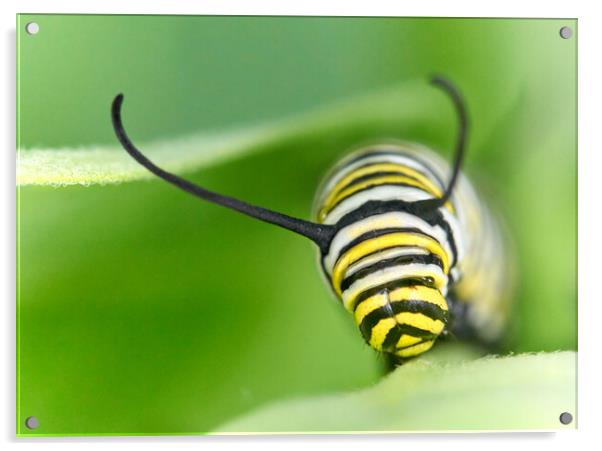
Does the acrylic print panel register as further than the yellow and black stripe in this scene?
Yes

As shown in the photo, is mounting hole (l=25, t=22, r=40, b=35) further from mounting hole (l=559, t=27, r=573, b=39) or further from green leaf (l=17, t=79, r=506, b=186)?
mounting hole (l=559, t=27, r=573, b=39)

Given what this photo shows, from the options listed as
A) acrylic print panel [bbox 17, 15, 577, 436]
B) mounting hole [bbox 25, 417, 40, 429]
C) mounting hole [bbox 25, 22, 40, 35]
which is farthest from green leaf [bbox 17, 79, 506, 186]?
mounting hole [bbox 25, 417, 40, 429]

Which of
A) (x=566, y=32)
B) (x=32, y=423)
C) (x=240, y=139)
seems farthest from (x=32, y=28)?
(x=566, y=32)

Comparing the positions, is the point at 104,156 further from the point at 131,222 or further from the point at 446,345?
the point at 446,345

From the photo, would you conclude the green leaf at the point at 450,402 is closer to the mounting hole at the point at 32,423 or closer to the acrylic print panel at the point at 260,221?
the acrylic print panel at the point at 260,221

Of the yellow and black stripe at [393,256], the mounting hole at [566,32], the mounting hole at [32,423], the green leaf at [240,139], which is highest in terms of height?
the mounting hole at [566,32]

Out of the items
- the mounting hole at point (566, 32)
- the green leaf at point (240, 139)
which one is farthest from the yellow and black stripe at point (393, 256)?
the mounting hole at point (566, 32)

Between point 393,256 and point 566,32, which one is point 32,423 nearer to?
point 393,256
